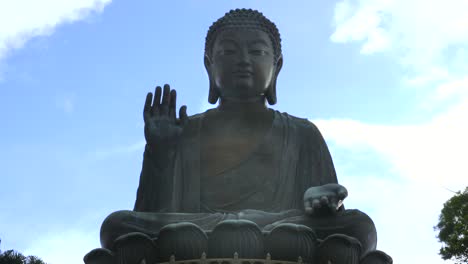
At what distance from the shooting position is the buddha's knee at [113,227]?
17.9 ft

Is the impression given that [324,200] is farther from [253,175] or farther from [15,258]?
[15,258]

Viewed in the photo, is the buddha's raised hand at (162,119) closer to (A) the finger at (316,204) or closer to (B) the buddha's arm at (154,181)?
(B) the buddha's arm at (154,181)

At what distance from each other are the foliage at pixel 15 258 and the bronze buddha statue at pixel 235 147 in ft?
26.2

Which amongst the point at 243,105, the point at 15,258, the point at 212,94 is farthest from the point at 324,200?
the point at 15,258

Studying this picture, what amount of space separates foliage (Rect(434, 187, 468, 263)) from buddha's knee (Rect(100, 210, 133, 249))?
11496 mm

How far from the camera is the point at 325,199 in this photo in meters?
5.55

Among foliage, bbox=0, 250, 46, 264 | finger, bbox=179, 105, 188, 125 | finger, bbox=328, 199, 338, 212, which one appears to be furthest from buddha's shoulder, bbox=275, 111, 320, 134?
foliage, bbox=0, 250, 46, 264

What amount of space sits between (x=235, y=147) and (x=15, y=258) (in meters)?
8.54

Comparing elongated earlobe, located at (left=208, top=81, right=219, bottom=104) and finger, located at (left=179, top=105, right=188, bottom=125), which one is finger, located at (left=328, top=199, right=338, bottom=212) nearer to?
finger, located at (left=179, top=105, right=188, bottom=125)

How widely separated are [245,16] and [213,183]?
5.19 feet

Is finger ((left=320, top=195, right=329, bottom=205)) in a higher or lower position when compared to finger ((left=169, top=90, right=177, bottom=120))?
lower

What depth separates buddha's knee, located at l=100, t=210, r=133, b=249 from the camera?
→ 17.9ft

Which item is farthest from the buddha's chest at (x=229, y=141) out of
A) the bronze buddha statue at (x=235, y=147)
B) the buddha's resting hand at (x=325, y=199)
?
the buddha's resting hand at (x=325, y=199)

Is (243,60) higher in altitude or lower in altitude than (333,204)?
higher
